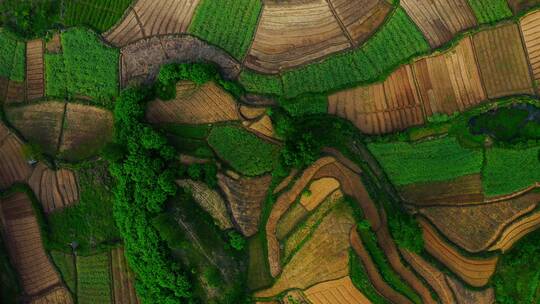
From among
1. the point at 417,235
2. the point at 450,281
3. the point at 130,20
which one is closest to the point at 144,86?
the point at 130,20

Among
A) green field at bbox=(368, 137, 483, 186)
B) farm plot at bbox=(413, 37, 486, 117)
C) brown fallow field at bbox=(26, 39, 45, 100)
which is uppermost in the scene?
farm plot at bbox=(413, 37, 486, 117)

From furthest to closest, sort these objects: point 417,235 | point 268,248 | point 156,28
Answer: point 156,28
point 268,248
point 417,235

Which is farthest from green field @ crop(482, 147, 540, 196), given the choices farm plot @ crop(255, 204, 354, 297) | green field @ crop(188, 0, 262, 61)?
green field @ crop(188, 0, 262, 61)

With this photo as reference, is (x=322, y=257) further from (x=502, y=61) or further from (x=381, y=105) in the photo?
(x=502, y=61)

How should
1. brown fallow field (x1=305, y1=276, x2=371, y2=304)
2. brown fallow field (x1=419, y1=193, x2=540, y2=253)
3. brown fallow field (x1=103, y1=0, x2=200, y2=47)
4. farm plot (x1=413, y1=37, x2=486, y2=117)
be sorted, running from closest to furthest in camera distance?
brown fallow field (x1=305, y1=276, x2=371, y2=304), brown fallow field (x1=419, y1=193, x2=540, y2=253), farm plot (x1=413, y1=37, x2=486, y2=117), brown fallow field (x1=103, y1=0, x2=200, y2=47)

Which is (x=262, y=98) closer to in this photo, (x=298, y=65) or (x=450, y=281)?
(x=298, y=65)

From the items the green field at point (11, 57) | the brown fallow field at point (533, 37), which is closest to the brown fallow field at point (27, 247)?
the green field at point (11, 57)

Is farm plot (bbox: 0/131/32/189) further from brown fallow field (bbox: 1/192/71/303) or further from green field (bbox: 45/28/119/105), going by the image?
green field (bbox: 45/28/119/105)
